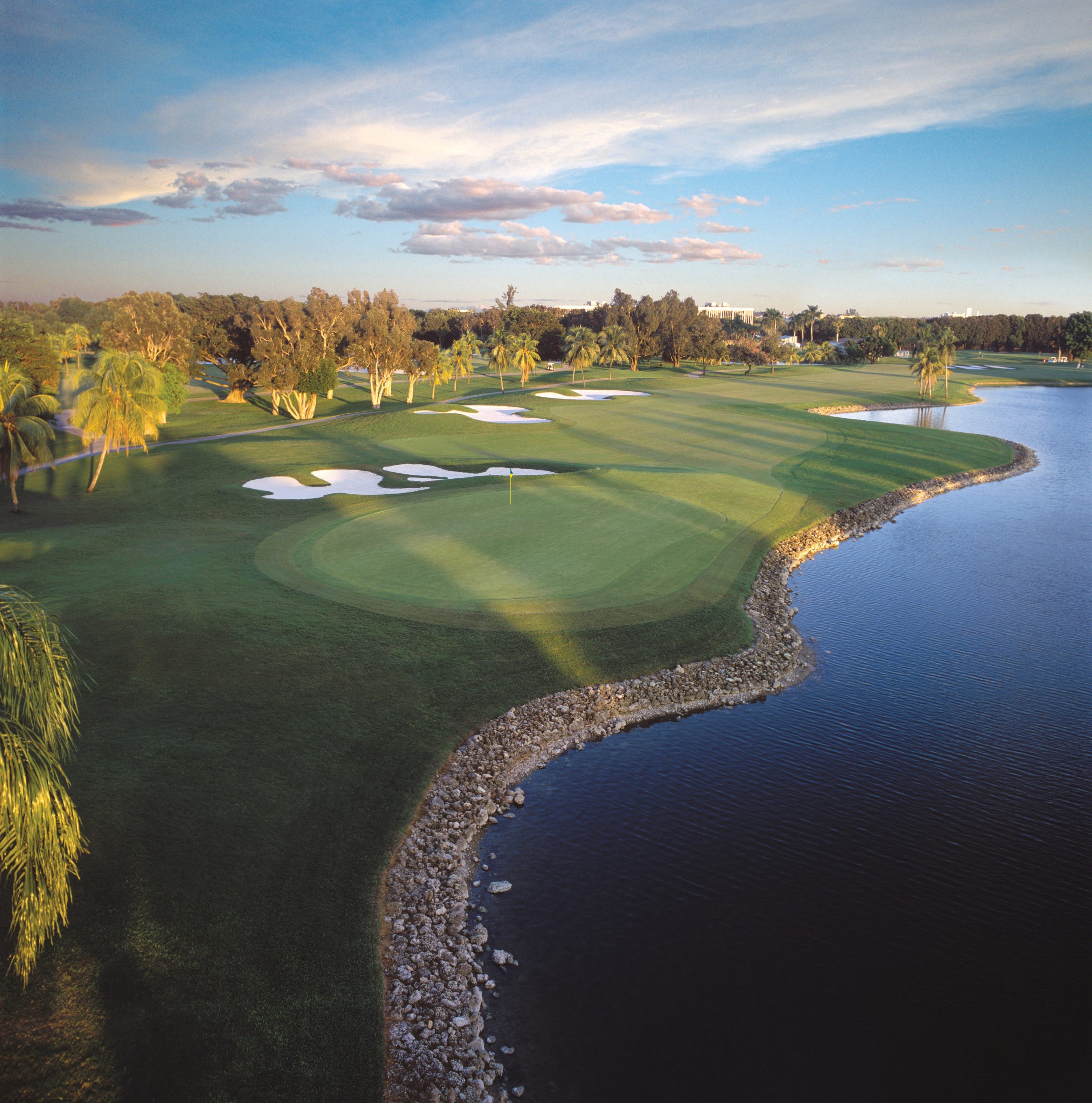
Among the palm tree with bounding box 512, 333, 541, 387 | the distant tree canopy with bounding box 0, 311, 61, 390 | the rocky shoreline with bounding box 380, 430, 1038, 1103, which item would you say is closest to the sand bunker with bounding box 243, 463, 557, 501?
the rocky shoreline with bounding box 380, 430, 1038, 1103

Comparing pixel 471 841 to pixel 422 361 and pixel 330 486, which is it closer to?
pixel 330 486

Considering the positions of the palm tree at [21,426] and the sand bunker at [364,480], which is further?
the sand bunker at [364,480]

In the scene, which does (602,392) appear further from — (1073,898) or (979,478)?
(1073,898)


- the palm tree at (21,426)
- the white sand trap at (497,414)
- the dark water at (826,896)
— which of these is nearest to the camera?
the dark water at (826,896)

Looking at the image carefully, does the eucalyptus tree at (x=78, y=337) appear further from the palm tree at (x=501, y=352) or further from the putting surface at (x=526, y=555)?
the putting surface at (x=526, y=555)

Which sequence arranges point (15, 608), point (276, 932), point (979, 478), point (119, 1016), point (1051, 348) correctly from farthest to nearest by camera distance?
point (1051, 348) < point (979, 478) < point (276, 932) < point (119, 1016) < point (15, 608)

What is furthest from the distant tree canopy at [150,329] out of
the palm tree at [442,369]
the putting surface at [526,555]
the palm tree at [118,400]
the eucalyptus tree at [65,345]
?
the putting surface at [526,555]

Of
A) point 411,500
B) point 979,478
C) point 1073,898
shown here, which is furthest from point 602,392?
point 1073,898
